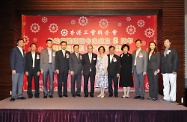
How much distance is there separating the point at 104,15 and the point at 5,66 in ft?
10.4

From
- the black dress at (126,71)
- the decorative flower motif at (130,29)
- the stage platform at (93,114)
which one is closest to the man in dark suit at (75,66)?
the black dress at (126,71)

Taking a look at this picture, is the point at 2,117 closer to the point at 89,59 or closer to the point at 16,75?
→ the point at 16,75

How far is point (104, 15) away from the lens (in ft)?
22.8

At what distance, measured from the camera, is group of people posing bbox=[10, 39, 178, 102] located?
5.44 m

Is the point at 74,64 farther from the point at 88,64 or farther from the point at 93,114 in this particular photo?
the point at 93,114

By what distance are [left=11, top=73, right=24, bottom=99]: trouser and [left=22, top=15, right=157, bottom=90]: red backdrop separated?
1765mm

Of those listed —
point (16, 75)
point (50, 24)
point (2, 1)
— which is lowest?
point (16, 75)

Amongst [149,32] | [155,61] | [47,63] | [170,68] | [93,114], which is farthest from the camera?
[149,32]

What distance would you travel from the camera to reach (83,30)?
24.2 ft

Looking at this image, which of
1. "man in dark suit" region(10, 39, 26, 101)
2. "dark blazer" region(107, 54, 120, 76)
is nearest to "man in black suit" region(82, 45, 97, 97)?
"dark blazer" region(107, 54, 120, 76)

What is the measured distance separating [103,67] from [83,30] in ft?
6.44

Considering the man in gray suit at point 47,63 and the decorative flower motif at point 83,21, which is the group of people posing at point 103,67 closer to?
the man in gray suit at point 47,63

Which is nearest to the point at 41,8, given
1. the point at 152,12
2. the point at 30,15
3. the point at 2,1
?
the point at 30,15

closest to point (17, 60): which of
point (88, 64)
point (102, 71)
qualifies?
point (88, 64)
